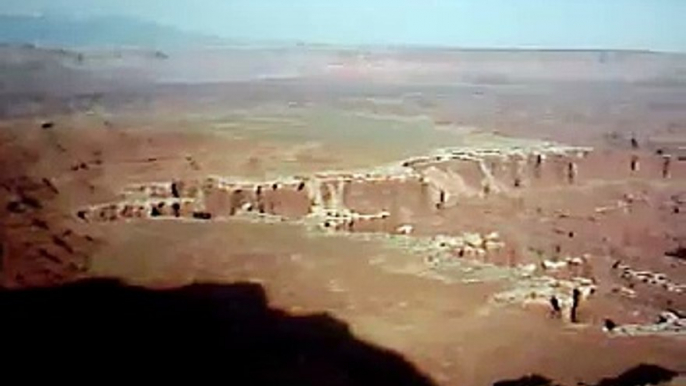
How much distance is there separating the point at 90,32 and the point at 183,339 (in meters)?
2.60

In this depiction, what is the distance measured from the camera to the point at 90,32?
5.88m

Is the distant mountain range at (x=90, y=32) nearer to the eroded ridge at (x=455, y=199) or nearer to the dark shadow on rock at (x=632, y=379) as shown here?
the eroded ridge at (x=455, y=199)

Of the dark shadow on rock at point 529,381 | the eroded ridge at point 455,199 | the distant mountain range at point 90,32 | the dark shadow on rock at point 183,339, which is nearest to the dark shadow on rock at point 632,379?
the dark shadow on rock at point 529,381

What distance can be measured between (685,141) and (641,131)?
1022 mm

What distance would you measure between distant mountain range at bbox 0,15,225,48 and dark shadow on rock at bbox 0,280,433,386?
4.79 feet

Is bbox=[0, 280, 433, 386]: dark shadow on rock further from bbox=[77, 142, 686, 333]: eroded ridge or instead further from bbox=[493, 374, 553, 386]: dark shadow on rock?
bbox=[77, 142, 686, 333]: eroded ridge

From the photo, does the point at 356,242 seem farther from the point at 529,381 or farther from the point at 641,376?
the point at 641,376

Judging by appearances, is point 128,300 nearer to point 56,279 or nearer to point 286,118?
point 56,279

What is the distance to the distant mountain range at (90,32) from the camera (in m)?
4.90

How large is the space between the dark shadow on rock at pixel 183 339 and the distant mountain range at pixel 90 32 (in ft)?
4.79

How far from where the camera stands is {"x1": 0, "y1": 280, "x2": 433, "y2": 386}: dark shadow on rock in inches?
155

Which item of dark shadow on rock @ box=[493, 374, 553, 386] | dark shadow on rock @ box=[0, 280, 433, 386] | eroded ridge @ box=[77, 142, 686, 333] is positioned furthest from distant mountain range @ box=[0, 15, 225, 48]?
dark shadow on rock @ box=[493, 374, 553, 386]

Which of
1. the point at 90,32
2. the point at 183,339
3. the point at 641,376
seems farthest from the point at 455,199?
the point at 183,339

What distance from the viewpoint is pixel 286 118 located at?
303 inches
